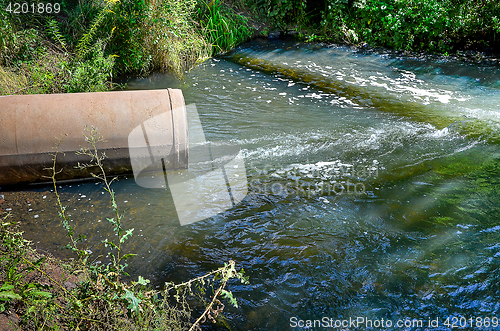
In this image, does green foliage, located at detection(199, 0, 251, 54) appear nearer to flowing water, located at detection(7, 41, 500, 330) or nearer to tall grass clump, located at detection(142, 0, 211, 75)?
tall grass clump, located at detection(142, 0, 211, 75)

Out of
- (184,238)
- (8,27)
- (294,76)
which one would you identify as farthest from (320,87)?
(8,27)

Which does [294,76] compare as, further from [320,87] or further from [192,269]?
[192,269]

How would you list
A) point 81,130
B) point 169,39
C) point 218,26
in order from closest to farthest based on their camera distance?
point 81,130
point 169,39
point 218,26

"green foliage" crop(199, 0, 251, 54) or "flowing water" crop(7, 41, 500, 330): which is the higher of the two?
"green foliage" crop(199, 0, 251, 54)

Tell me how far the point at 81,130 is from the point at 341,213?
2.79 metres

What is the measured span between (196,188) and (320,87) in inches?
149

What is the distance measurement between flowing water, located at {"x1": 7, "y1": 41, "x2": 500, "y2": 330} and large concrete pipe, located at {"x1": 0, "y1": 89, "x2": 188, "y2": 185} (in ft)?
1.07

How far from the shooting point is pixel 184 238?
321 centimetres

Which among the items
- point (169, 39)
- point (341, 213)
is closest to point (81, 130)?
point (341, 213)

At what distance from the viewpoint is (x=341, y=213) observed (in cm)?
346

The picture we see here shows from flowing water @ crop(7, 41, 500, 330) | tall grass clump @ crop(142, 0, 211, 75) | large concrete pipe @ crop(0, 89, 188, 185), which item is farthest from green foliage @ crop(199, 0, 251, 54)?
large concrete pipe @ crop(0, 89, 188, 185)

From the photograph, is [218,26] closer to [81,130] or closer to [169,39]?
[169,39]

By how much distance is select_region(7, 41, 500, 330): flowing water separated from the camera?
2619 millimetres

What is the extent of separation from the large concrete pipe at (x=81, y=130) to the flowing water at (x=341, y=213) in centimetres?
33
